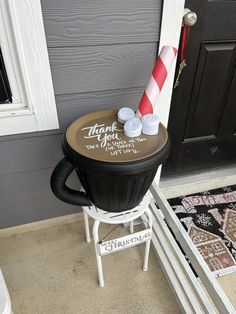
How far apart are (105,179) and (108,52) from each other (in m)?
0.48

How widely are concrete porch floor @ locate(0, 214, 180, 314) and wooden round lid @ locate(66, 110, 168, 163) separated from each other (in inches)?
26.9

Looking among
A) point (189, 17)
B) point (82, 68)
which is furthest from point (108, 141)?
point (189, 17)

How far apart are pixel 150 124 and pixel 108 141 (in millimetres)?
147

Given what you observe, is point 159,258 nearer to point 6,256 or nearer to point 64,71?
point 6,256

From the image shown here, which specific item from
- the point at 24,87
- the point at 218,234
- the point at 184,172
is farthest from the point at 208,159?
the point at 24,87

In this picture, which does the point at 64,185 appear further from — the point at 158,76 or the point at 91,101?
the point at 158,76

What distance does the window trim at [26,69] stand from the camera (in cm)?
76

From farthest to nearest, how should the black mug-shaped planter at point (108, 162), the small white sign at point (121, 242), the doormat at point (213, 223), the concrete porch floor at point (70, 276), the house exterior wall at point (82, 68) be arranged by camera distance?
the doormat at point (213, 223), the concrete porch floor at point (70, 276), the small white sign at point (121, 242), the house exterior wall at point (82, 68), the black mug-shaped planter at point (108, 162)

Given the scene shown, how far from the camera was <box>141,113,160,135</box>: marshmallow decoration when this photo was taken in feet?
2.63

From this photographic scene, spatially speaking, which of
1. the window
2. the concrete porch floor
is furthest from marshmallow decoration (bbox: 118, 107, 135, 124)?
the concrete porch floor

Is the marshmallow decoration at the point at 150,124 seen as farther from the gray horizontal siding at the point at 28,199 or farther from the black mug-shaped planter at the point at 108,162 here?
the gray horizontal siding at the point at 28,199

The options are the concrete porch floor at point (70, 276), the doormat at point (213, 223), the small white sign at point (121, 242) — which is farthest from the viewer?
the doormat at point (213, 223)

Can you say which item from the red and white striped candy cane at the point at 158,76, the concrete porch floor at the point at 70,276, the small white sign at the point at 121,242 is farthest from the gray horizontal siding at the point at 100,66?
the concrete porch floor at the point at 70,276

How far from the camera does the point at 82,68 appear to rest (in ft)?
2.97
